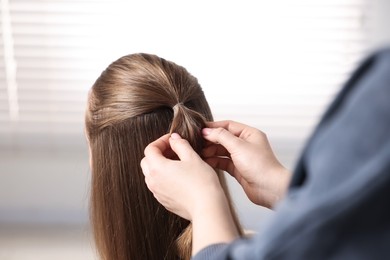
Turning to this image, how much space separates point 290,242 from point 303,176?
0.16ft

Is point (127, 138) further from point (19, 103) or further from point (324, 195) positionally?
point (19, 103)

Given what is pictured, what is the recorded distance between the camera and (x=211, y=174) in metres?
0.70

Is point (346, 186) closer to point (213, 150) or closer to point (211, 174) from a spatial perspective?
point (211, 174)

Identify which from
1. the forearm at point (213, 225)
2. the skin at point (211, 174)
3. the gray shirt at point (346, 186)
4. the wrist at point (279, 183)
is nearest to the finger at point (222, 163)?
the skin at point (211, 174)

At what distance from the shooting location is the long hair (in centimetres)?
93

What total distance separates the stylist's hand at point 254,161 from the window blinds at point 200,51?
632 millimetres

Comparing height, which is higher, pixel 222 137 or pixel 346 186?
pixel 346 186

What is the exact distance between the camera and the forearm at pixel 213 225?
575mm

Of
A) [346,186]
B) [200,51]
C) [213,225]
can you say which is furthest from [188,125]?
[200,51]

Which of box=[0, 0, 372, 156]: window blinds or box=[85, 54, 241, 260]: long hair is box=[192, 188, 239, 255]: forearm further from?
box=[0, 0, 372, 156]: window blinds

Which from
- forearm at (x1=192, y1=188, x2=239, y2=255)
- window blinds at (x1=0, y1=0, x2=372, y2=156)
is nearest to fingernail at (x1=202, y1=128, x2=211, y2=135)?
forearm at (x1=192, y1=188, x2=239, y2=255)

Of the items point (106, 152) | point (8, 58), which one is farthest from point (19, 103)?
point (106, 152)

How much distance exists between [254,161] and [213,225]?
0.32 metres

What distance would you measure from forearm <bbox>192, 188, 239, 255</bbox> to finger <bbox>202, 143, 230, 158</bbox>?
11.7 inches
